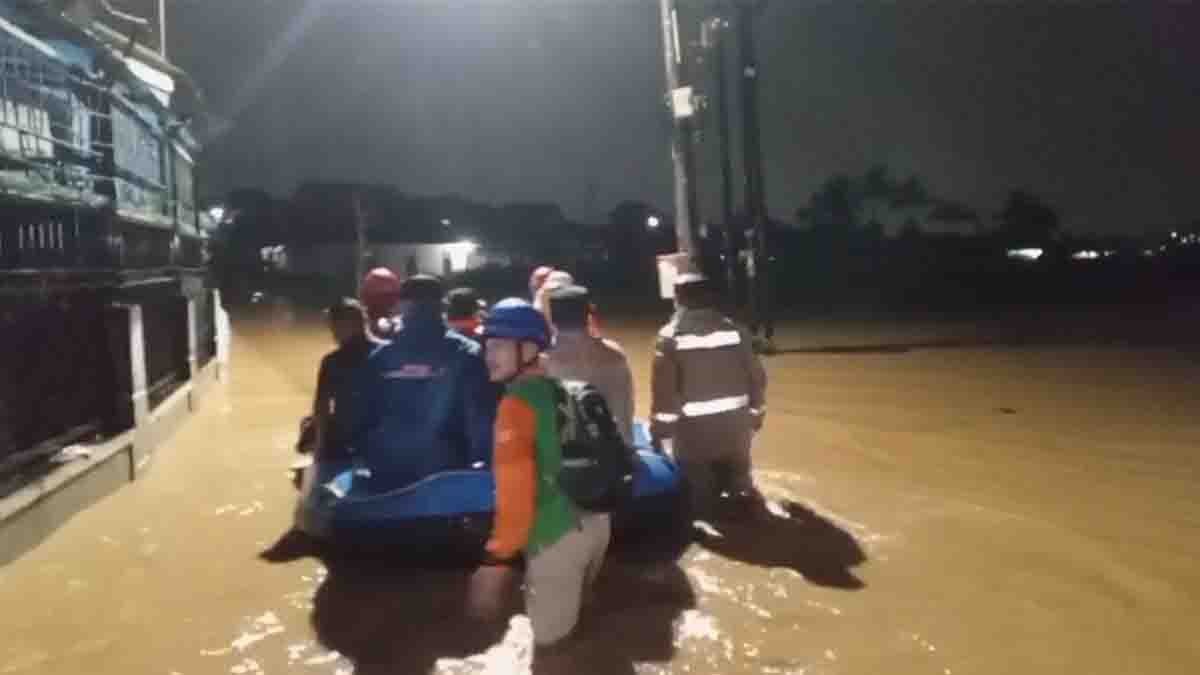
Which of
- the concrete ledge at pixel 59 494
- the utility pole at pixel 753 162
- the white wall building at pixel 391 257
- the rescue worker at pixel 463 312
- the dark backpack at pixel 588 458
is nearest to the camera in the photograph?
the dark backpack at pixel 588 458

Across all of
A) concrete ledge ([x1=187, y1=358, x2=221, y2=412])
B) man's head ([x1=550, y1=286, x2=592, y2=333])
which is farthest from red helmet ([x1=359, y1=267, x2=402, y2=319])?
concrete ledge ([x1=187, y1=358, x2=221, y2=412])

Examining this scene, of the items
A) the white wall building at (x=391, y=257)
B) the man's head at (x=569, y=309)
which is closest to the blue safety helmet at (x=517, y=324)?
the man's head at (x=569, y=309)

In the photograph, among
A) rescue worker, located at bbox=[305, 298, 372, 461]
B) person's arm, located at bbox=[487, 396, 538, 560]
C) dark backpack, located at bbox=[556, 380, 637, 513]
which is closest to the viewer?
person's arm, located at bbox=[487, 396, 538, 560]

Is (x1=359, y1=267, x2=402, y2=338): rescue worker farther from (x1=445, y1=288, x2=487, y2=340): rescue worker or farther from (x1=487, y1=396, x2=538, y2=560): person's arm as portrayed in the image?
(x1=487, y1=396, x2=538, y2=560): person's arm

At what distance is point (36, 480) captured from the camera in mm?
7945

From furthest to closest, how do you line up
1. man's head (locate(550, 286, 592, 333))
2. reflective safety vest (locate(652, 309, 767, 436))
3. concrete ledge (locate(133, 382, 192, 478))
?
concrete ledge (locate(133, 382, 192, 478))
reflective safety vest (locate(652, 309, 767, 436))
man's head (locate(550, 286, 592, 333))

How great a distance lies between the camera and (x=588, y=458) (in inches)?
200

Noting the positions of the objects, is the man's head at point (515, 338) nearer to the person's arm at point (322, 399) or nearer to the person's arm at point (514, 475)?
the person's arm at point (514, 475)

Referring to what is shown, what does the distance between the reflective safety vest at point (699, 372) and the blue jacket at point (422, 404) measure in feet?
4.29

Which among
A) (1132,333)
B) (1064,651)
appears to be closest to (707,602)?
(1064,651)

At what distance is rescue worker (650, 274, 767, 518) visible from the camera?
7922mm

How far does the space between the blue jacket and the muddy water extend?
0.68 metres

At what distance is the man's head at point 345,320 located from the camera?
7852 mm

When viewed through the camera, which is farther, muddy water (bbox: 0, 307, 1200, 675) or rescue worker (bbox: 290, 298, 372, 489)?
rescue worker (bbox: 290, 298, 372, 489)
